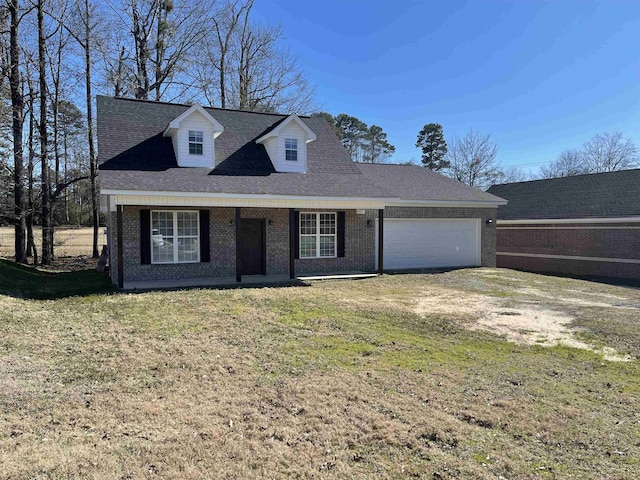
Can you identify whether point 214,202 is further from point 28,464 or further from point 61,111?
point 61,111

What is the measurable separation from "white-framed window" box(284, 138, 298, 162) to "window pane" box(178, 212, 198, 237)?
401 cm

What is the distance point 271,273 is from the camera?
15070 mm

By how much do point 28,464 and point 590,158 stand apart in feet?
187

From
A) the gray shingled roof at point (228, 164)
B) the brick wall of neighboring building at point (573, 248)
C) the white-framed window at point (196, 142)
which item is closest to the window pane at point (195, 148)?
the white-framed window at point (196, 142)

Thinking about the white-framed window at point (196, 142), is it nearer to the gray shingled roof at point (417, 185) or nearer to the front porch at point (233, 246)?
the front porch at point (233, 246)

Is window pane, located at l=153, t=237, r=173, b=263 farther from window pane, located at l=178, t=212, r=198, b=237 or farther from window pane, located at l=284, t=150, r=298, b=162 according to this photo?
window pane, located at l=284, t=150, r=298, b=162

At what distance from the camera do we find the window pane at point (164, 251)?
44.1 feet

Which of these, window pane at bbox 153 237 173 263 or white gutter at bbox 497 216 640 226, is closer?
window pane at bbox 153 237 173 263

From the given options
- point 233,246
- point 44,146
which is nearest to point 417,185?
Answer: point 233,246

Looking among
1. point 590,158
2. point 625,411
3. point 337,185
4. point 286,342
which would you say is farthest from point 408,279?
point 590,158

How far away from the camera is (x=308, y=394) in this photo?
15.9 ft

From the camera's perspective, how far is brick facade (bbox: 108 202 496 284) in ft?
43.1

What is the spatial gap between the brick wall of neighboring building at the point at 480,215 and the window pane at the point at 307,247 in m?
3.92

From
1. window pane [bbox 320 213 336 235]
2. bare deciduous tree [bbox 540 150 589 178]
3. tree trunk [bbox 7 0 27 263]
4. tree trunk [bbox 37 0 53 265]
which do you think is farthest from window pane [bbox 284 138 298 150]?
bare deciduous tree [bbox 540 150 589 178]
